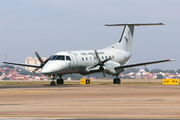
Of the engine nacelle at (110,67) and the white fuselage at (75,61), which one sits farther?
the engine nacelle at (110,67)

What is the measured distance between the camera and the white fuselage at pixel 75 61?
141ft

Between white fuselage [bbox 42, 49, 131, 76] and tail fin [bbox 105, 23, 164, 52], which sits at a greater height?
tail fin [bbox 105, 23, 164, 52]

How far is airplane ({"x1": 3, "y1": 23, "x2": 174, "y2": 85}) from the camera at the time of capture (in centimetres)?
4359

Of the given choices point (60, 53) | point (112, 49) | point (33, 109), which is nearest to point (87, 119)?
point (33, 109)

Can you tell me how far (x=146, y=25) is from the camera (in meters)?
53.4

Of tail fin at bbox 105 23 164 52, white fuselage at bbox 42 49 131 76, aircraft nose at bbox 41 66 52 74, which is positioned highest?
tail fin at bbox 105 23 164 52

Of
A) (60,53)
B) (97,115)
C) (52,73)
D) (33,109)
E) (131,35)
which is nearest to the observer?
(97,115)

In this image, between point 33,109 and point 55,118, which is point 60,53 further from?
point 55,118

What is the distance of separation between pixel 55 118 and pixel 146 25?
4159cm

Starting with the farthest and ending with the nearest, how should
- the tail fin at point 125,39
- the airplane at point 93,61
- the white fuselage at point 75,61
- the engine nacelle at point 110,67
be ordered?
1. the tail fin at point 125,39
2. the engine nacelle at point 110,67
3. the airplane at point 93,61
4. the white fuselage at point 75,61

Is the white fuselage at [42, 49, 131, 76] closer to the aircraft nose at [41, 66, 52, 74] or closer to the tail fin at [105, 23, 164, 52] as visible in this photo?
the aircraft nose at [41, 66, 52, 74]

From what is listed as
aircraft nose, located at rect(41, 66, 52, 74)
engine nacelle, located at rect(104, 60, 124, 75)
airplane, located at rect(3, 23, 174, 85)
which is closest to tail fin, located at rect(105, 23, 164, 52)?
airplane, located at rect(3, 23, 174, 85)

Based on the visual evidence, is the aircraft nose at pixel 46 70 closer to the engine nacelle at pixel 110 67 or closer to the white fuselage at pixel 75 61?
the white fuselage at pixel 75 61

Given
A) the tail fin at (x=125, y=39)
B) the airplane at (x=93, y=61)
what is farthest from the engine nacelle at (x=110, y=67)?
the tail fin at (x=125, y=39)
